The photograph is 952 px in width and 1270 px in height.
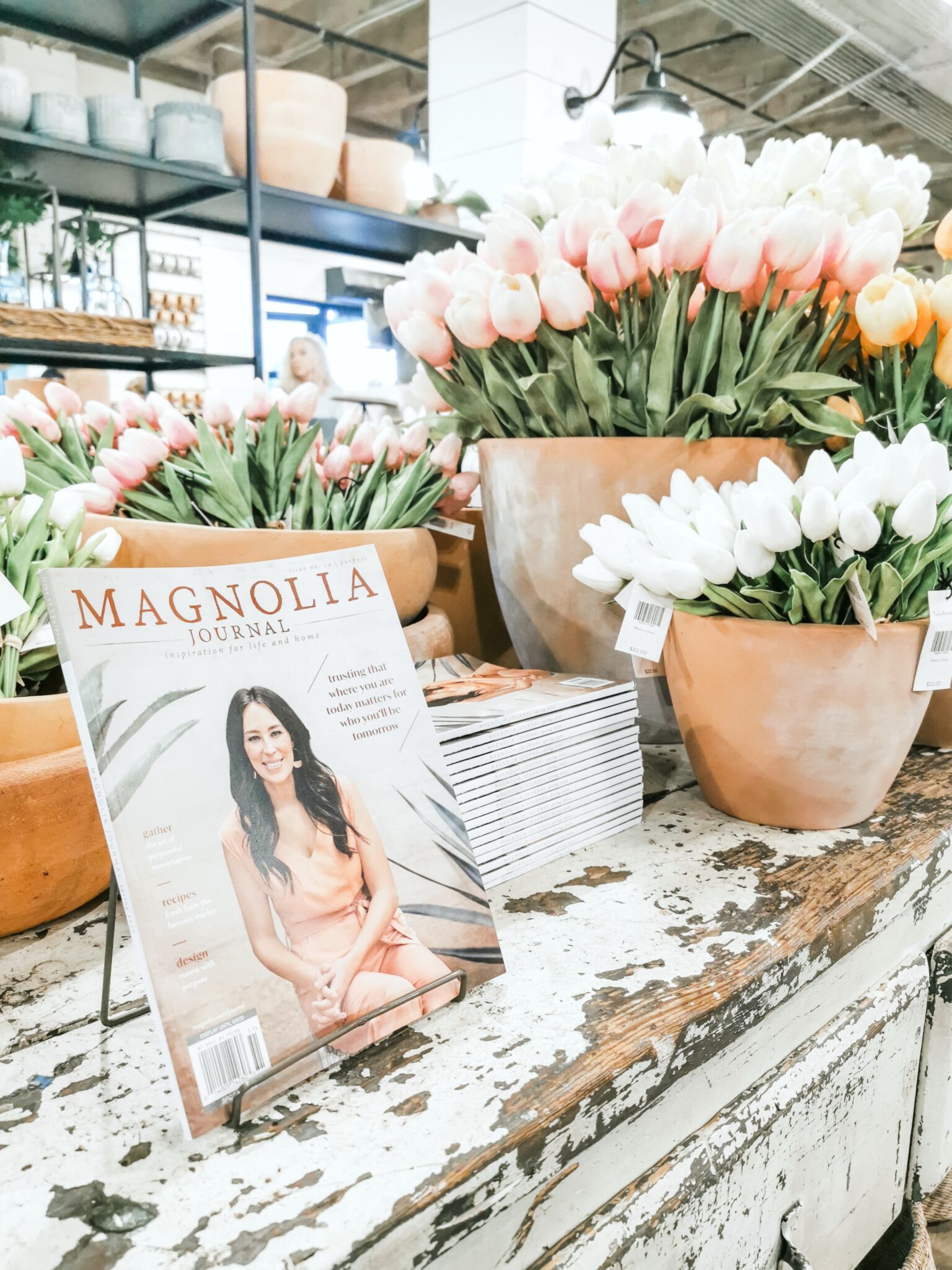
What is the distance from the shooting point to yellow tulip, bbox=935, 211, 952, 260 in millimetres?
902

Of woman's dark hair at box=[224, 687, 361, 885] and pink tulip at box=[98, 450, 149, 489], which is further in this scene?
pink tulip at box=[98, 450, 149, 489]

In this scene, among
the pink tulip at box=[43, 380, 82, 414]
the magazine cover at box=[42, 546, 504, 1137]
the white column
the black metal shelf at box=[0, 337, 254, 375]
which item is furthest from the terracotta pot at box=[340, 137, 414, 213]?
the magazine cover at box=[42, 546, 504, 1137]

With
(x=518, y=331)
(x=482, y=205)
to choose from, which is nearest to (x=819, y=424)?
(x=518, y=331)

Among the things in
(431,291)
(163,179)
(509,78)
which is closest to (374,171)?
(509,78)

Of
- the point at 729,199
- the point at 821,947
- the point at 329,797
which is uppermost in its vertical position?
the point at 729,199

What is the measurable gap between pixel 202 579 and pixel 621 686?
36cm

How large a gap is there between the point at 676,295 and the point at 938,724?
19.3 inches

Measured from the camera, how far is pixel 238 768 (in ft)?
1.53

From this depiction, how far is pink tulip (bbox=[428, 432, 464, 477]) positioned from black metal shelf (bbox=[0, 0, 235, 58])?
2.59m

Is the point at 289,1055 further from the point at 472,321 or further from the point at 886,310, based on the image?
the point at 886,310

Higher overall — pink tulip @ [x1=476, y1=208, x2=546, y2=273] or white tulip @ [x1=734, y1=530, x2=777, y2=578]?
pink tulip @ [x1=476, y1=208, x2=546, y2=273]

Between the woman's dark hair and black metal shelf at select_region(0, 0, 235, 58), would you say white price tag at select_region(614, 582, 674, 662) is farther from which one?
black metal shelf at select_region(0, 0, 235, 58)

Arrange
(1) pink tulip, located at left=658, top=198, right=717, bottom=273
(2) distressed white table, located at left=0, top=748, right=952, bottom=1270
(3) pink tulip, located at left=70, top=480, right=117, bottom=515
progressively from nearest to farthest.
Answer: (2) distressed white table, located at left=0, top=748, right=952, bottom=1270 → (1) pink tulip, located at left=658, top=198, right=717, bottom=273 → (3) pink tulip, located at left=70, top=480, right=117, bottom=515

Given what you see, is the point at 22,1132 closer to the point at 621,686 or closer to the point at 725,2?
the point at 621,686
